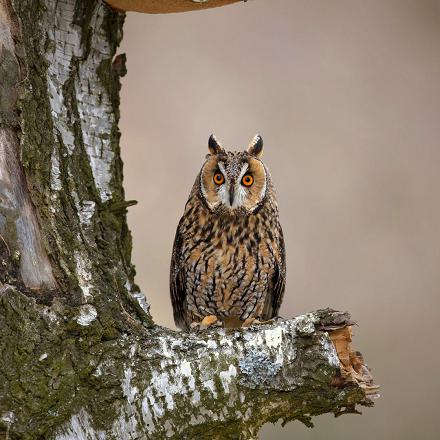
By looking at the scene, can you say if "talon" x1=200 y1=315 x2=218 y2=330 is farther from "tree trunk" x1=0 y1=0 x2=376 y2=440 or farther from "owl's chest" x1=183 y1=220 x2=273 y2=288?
"tree trunk" x1=0 y1=0 x2=376 y2=440

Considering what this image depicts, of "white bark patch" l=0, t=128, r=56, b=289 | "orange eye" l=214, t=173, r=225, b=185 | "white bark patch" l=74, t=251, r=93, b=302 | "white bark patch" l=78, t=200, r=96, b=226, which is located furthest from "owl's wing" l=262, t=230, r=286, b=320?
"white bark patch" l=0, t=128, r=56, b=289

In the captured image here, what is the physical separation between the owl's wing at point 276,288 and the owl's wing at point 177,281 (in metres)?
0.30

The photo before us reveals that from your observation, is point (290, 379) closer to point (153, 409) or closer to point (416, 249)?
point (153, 409)

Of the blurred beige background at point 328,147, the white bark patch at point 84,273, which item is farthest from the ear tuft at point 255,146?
the blurred beige background at point 328,147

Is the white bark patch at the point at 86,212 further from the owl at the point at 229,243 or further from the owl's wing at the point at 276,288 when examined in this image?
the owl's wing at the point at 276,288

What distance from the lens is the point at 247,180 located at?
2.69 metres

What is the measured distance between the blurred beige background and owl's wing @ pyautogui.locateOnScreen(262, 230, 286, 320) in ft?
2.55

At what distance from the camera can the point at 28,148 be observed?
1887mm

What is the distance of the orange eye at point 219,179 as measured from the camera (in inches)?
106

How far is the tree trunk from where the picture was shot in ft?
5.62

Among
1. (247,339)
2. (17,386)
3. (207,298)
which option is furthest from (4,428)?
(207,298)

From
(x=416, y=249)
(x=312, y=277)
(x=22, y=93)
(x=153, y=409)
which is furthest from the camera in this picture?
(x=416, y=249)

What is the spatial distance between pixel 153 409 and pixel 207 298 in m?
1.10

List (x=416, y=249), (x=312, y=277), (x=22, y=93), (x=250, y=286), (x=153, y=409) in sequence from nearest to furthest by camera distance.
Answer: (x=153, y=409) < (x=22, y=93) < (x=250, y=286) < (x=312, y=277) < (x=416, y=249)
